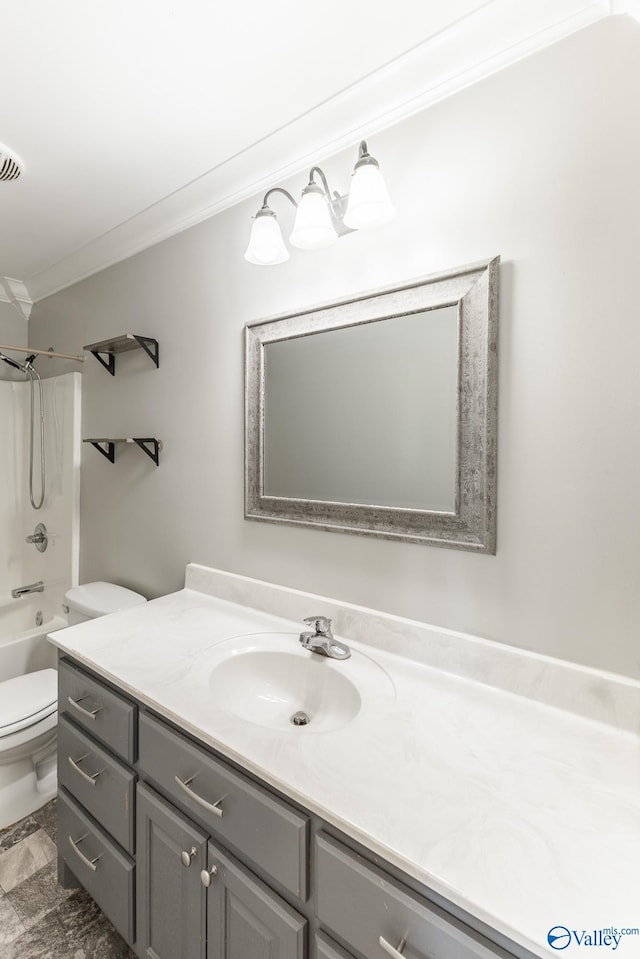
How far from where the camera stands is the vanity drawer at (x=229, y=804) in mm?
766

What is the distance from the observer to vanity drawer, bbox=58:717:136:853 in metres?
1.10

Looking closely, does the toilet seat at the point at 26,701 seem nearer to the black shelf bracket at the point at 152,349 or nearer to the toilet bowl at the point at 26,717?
the toilet bowl at the point at 26,717

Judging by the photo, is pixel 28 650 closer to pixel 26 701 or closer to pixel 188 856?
pixel 26 701

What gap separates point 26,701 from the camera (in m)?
1.73

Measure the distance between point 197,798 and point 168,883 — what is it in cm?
30

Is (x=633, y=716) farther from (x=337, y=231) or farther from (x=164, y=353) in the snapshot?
(x=164, y=353)

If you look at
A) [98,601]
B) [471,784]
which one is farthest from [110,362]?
[471,784]

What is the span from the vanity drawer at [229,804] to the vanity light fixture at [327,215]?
122 centimetres

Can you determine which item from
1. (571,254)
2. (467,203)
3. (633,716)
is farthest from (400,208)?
(633,716)

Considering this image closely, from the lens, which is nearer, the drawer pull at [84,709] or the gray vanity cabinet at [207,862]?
the gray vanity cabinet at [207,862]

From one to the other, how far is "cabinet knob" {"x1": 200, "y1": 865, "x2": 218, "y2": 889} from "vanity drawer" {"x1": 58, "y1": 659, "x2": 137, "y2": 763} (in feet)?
1.01

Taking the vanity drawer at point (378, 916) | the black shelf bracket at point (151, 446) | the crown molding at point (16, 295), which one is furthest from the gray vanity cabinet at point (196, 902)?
the crown molding at point (16, 295)

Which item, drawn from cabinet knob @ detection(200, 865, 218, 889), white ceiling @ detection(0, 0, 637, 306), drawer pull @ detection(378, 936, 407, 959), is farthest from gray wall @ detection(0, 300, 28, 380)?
drawer pull @ detection(378, 936, 407, 959)

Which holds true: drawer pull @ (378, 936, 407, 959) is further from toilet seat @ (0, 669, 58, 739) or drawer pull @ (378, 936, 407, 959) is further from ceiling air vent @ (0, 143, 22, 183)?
ceiling air vent @ (0, 143, 22, 183)
